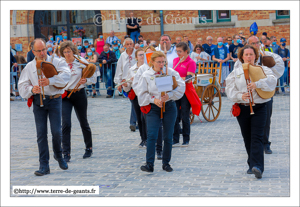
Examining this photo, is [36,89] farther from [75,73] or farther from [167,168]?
[167,168]

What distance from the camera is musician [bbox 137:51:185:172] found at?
6607mm

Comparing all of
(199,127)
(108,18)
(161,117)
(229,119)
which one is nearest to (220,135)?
(199,127)

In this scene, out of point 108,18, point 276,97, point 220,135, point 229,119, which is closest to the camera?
point 220,135

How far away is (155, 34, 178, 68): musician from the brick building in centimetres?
1353

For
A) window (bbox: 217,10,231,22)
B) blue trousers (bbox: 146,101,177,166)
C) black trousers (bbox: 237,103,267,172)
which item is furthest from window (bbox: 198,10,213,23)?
black trousers (bbox: 237,103,267,172)

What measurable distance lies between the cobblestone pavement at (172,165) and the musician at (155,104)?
11.3 inches

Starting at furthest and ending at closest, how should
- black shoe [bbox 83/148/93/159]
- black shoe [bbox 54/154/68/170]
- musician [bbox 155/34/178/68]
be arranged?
musician [bbox 155/34/178/68], black shoe [bbox 83/148/93/159], black shoe [bbox 54/154/68/170]

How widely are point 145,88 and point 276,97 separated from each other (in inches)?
379

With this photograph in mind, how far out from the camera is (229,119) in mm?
11688

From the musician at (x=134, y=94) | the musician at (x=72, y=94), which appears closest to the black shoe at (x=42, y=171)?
the musician at (x=72, y=94)

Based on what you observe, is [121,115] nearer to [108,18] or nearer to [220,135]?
[220,135]

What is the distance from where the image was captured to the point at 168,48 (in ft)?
29.8

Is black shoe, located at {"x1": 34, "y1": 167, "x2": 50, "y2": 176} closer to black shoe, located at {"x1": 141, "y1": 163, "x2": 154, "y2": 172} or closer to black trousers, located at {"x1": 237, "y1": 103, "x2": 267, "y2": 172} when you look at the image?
black shoe, located at {"x1": 141, "y1": 163, "x2": 154, "y2": 172}

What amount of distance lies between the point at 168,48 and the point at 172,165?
2.81m
